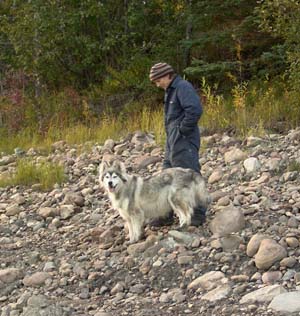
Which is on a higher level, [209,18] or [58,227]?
[209,18]

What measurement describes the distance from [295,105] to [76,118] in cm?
607

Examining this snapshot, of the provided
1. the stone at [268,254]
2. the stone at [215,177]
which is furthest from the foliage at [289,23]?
the stone at [268,254]

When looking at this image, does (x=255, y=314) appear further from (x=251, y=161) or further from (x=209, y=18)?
(x=209, y=18)

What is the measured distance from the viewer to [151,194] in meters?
7.43

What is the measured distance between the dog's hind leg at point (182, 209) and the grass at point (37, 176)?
3.71m

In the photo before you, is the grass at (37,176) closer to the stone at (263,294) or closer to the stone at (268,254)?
the stone at (268,254)

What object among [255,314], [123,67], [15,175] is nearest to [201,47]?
[123,67]

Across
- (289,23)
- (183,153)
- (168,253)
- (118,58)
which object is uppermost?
(289,23)

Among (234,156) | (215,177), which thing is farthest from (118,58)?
(215,177)

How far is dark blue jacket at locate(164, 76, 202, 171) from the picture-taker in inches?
280

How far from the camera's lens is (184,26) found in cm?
1680

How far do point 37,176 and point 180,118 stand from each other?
171 inches

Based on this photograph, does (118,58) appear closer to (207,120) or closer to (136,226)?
(207,120)

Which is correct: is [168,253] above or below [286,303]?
below
